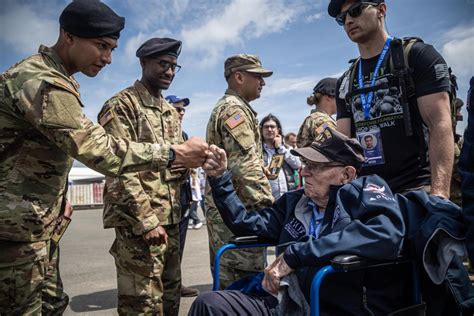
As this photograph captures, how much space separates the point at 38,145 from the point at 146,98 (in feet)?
3.48

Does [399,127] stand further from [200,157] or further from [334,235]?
[200,157]

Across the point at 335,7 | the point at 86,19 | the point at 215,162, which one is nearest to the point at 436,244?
the point at 215,162

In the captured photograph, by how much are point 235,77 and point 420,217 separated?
6.53 ft

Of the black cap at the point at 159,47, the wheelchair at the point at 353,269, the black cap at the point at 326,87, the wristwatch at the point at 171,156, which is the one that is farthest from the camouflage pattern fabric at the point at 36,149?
the black cap at the point at 326,87

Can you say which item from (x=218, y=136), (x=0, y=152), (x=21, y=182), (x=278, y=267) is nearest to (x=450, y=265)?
(x=278, y=267)

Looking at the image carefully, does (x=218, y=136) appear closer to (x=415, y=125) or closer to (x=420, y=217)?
(x=415, y=125)

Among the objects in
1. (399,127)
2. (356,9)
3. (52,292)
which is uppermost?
(356,9)

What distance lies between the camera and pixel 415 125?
7.72 ft

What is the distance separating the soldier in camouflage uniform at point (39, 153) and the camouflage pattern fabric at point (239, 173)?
→ 0.87m

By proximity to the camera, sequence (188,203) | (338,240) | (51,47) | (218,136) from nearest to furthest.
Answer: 1. (338,240)
2. (51,47)
3. (218,136)
4. (188,203)

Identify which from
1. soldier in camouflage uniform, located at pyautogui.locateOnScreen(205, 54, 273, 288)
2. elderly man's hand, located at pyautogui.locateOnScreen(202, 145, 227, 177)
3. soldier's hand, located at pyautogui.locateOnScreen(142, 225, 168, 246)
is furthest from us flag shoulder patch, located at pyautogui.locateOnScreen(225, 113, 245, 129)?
soldier's hand, located at pyautogui.locateOnScreen(142, 225, 168, 246)

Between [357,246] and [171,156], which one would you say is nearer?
[357,246]

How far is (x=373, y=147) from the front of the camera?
2.49 meters

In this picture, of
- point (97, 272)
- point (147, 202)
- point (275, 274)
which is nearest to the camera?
point (275, 274)
